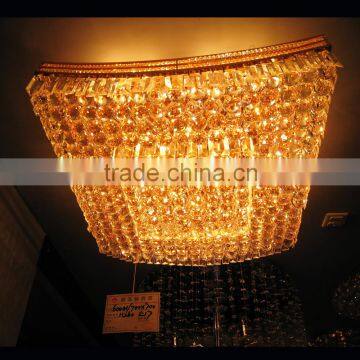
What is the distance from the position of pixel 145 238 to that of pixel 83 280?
1.88 ft

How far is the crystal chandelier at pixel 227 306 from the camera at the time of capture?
1.66 meters

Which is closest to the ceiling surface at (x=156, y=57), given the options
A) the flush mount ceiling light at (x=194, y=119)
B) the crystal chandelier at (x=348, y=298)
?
the crystal chandelier at (x=348, y=298)

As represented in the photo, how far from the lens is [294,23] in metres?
1.26

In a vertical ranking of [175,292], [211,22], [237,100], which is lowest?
[175,292]

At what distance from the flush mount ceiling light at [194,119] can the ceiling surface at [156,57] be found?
0.45 ft

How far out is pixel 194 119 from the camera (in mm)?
1222

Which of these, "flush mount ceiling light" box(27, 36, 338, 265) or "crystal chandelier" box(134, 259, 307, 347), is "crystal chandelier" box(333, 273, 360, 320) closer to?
"crystal chandelier" box(134, 259, 307, 347)

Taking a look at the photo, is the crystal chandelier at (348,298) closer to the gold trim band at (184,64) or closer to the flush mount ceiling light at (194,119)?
the flush mount ceiling light at (194,119)

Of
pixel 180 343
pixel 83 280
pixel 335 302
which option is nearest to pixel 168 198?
pixel 180 343

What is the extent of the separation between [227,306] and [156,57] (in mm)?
1121

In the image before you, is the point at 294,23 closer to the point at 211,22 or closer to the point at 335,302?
the point at 211,22

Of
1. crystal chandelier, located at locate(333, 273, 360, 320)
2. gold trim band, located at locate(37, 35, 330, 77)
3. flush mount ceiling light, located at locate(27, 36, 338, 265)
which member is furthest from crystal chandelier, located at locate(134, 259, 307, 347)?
gold trim band, located at locate(37, 35, 330, 77)

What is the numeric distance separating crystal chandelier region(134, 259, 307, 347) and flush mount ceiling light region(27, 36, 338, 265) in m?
0.46

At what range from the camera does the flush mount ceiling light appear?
116 centimetres
